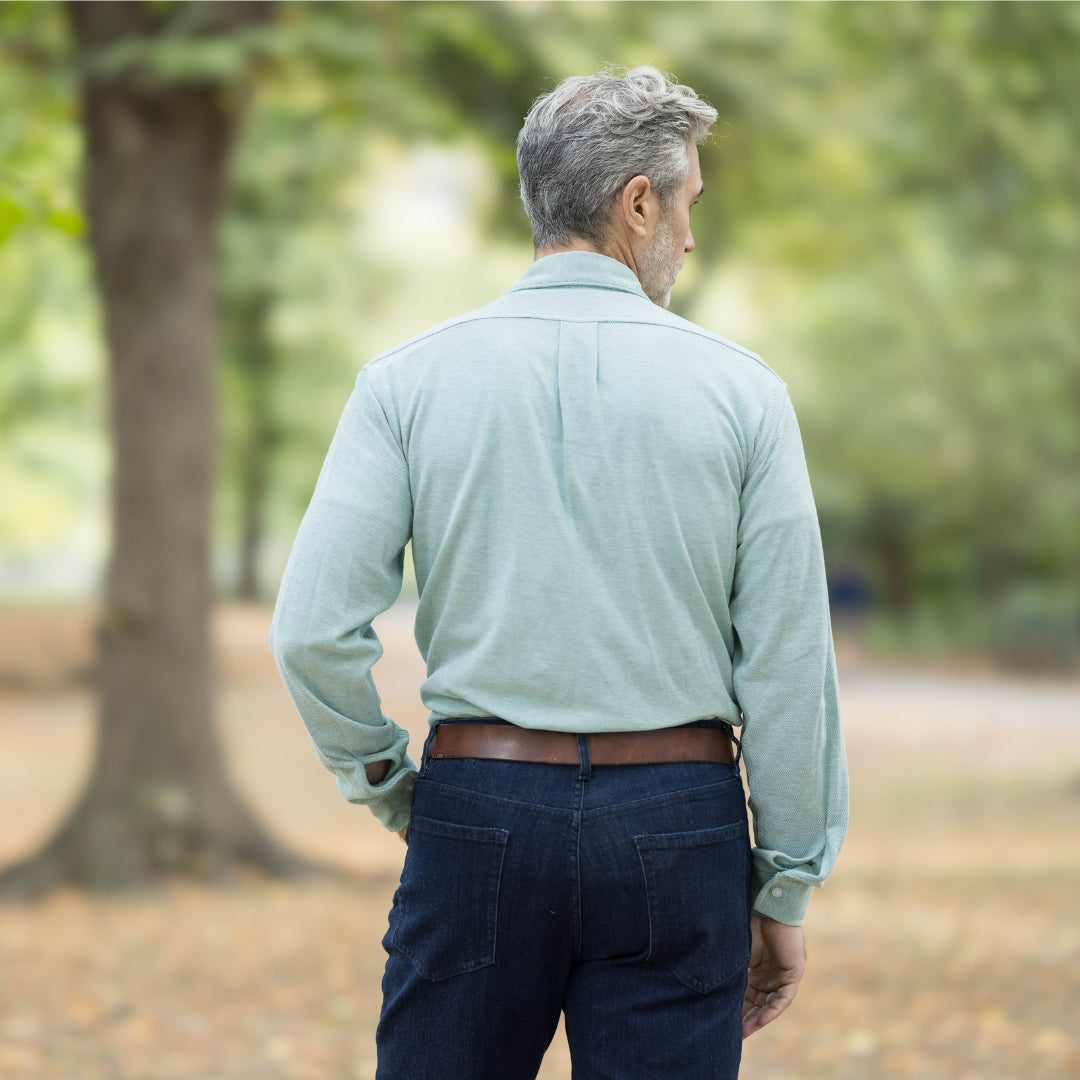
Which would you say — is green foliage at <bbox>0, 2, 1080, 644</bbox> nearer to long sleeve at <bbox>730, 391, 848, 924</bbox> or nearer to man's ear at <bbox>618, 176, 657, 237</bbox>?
man's ear at <bbox>618, 176, 657, 237</bbox>

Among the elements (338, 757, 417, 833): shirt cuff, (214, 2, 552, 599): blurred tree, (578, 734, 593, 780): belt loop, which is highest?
(214, 2, 552, 599): blurred tree

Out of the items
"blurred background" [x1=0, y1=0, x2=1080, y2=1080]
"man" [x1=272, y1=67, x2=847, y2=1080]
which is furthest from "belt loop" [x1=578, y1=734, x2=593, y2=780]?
"blurred background" [x1=0, y1=0, x2=1080, y2=1080]

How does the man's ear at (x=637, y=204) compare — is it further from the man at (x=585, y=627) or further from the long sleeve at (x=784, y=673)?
the long sleeve at (x=784, y=673)

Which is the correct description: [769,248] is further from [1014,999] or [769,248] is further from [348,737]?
[348,737]

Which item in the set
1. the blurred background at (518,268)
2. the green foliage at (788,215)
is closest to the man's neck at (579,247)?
the green foliage at (788,215)

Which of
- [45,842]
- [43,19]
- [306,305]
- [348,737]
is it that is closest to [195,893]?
[45,842]

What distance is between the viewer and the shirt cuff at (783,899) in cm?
181

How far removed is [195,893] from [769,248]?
848 cm

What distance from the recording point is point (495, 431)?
172 cm

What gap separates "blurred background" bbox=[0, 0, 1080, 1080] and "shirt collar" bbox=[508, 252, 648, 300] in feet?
8.69

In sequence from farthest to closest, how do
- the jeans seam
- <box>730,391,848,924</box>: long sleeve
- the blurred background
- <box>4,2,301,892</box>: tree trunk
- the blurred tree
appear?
1. <box>4,2,301,892</box>: tree trunk
2. the blurred tree
3. the blurred background
4. <box>730,391,848,924</box>: long sleeve
5. the jeans seam

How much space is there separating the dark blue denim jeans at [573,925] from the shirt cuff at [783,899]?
0.09 m

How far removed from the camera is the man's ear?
1.77 metres

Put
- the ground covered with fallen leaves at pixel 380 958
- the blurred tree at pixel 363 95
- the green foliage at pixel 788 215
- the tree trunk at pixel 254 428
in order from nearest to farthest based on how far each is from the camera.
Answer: the ground covered with fallen leaves at pixel 380 958 < the blurred tree at pixel 363 95 < the green foliage at pixel 788 215 < the tree trunk at pixel 254 428
